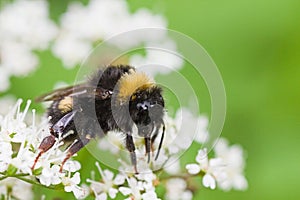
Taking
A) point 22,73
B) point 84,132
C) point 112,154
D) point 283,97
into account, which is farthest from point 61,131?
point 283,97

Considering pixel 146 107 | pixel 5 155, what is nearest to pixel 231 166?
pixel 146 107

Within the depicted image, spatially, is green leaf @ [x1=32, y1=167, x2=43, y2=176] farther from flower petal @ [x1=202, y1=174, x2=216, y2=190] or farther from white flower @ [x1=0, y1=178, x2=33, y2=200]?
flower petal @ [x1=202, y1=174, x2=216, y2=190]

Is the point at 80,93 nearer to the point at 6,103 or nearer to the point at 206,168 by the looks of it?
the point at 206,168

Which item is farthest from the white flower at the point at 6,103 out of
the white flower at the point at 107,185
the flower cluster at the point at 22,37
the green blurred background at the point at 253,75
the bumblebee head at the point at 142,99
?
the bumblebee head at the point at 142,99

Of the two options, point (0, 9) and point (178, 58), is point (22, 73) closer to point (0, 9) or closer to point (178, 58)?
point (0, 9)

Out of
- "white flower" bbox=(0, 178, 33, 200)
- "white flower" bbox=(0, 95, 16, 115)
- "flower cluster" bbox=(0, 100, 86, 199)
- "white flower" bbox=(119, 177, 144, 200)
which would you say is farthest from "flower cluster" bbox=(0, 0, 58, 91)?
"white flower" bbox=(119, 177, 144, 200)
